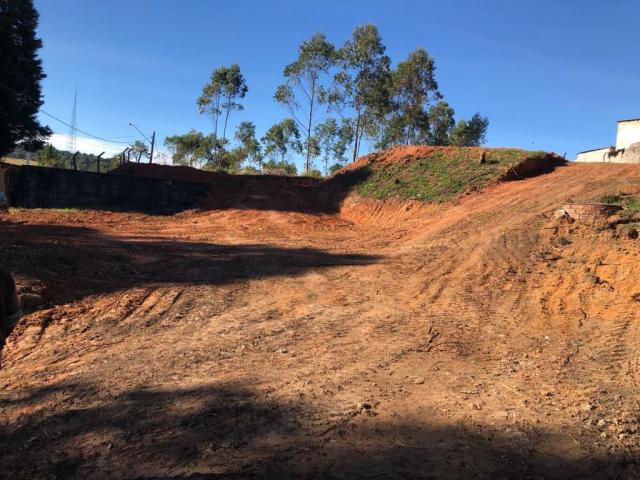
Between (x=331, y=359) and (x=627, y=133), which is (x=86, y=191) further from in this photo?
(x=627, y=133)

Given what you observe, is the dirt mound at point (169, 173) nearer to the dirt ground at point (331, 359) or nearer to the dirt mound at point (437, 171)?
the dirt mound at point (437, 171)

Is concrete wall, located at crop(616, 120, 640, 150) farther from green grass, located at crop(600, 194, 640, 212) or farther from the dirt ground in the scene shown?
the dirt ground

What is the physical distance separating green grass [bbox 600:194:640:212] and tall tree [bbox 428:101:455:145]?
108 ft

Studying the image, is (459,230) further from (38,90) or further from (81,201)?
(38,90)

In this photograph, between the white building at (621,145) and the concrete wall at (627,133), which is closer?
the white building at (621,145)

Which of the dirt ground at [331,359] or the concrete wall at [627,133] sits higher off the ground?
the concrete wall at [627,133]

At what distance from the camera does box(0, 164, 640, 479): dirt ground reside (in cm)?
332

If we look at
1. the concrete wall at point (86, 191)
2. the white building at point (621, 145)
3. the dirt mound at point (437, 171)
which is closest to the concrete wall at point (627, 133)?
the white building at point (621, 145)

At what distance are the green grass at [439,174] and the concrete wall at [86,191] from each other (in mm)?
8708


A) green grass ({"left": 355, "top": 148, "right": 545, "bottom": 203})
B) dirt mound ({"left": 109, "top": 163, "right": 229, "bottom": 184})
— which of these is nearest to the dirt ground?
green grass ({"left": 355, "top": 148, "right": 545, "bottom": 203})

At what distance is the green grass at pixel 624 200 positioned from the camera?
10711mm

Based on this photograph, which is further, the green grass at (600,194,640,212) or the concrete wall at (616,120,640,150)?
the concrete wall at (616,120,640,150)

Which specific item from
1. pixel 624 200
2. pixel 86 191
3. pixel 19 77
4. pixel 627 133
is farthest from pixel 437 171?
pixel 19 77

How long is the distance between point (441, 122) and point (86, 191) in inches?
1263
